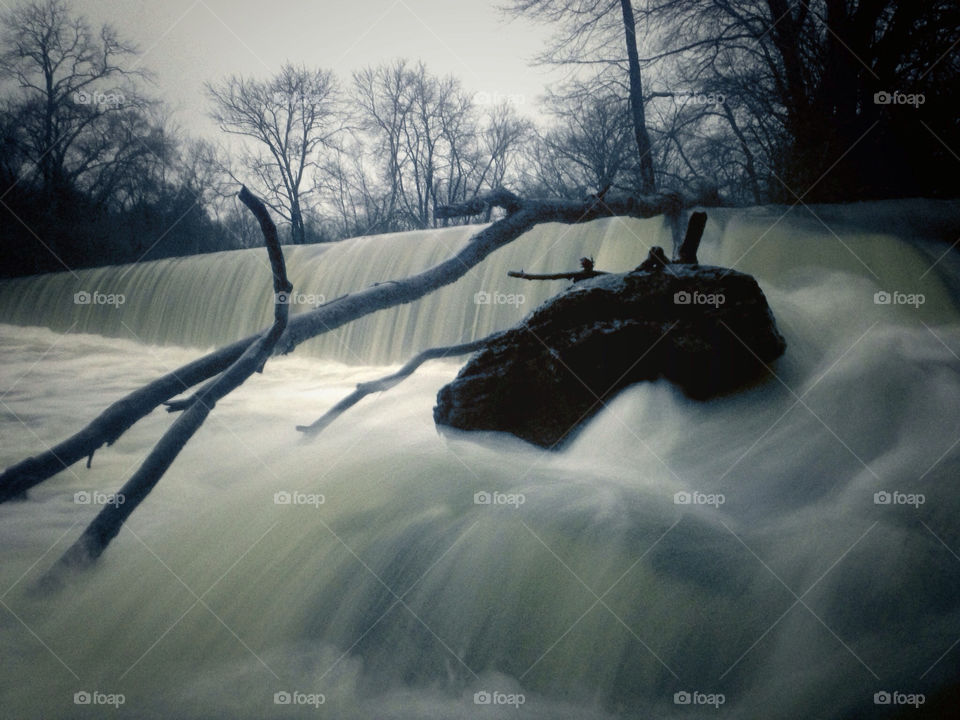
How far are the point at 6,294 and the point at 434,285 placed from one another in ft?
36.2

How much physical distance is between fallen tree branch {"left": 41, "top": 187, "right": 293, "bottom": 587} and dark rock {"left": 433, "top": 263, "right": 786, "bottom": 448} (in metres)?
1.12

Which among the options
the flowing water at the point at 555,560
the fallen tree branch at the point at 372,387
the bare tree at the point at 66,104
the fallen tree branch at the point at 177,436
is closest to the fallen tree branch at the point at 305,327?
the fallen tree branch at the point at 177,436

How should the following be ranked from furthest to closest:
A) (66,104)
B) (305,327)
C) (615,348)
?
(66,104), (615,348), (305,327)

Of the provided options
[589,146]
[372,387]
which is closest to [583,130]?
[589,146]

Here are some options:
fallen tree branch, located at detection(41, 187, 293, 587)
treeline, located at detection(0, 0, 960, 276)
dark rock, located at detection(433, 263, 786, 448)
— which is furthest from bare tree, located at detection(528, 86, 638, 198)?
fallen tree branch, located at detection(41, 187, 293, 587)

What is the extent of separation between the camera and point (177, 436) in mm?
1380

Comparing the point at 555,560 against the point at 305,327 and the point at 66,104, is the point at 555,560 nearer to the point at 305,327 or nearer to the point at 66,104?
the point at 305,327

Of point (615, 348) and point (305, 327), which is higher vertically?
point (305, 327)

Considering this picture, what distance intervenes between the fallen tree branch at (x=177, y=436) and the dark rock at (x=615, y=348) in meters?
1.12

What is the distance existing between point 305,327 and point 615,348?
138cm

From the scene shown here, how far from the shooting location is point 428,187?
11672mm

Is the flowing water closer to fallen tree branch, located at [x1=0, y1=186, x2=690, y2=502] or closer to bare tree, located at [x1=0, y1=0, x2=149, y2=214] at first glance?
fallen tree branch, located at [x1=0, y1=186, x2=690, y2=502]

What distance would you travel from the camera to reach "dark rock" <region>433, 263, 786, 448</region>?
2068mm

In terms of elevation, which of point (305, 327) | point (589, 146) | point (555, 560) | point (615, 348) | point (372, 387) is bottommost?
point (555, 560)
